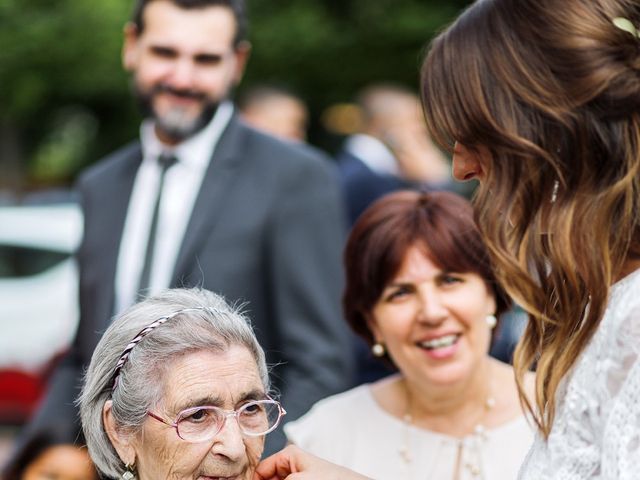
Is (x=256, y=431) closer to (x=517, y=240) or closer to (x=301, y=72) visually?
(x=517, y=240)

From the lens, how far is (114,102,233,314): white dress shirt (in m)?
3.89

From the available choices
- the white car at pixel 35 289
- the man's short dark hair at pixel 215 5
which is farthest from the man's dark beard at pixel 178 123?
the white car at pixel 35 289

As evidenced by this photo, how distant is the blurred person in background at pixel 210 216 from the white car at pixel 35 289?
6380 mm

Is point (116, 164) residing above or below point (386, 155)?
above

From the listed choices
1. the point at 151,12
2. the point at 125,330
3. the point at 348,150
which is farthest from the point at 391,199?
the point at 348,150

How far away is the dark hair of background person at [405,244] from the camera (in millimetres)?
Result: 3803

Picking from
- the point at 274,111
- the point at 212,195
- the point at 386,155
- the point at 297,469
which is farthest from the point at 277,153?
the point at 274,111

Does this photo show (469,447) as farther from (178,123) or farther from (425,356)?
(178,123)

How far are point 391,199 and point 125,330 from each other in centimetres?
143

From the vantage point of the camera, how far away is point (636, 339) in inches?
80.0

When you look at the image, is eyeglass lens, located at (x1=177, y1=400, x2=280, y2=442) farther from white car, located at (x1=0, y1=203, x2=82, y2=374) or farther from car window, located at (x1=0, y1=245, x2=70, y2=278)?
car window, located at (x1=0, y1=245, x2=70, y2=278)

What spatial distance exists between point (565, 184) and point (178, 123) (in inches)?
82.5

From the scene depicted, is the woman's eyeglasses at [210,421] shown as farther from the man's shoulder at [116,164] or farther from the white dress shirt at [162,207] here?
the man's shoulder at [116,164]

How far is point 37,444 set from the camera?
14.2ft
